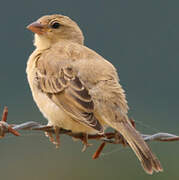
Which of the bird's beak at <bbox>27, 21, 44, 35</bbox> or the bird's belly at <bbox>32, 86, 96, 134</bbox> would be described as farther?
the bird's beak at <bbox>27, 21, 44, 35</bbox>

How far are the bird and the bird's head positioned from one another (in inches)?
17.5

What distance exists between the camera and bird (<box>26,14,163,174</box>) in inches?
287

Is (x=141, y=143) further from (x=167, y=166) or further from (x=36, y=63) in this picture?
(x=167, y=166)

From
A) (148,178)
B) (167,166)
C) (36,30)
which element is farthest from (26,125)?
(167,166)

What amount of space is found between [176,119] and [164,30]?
15570 millimetres

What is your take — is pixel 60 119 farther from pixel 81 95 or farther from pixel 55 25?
pixel 55 25

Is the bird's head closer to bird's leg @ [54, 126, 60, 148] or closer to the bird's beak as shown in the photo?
the bird's beak

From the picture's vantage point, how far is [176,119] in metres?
23.0

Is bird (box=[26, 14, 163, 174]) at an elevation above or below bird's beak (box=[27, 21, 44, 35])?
below

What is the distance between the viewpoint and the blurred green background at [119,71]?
15.1 m

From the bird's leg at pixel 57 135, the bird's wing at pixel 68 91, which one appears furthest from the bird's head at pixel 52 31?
the bird's leg at pixel 57 135

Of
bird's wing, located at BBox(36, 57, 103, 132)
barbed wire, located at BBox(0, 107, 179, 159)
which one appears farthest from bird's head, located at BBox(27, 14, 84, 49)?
barbed wire, located at BBox(0, 107, 179, 159)

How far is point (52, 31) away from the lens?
9094mm

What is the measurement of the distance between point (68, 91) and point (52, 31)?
1.54 m
